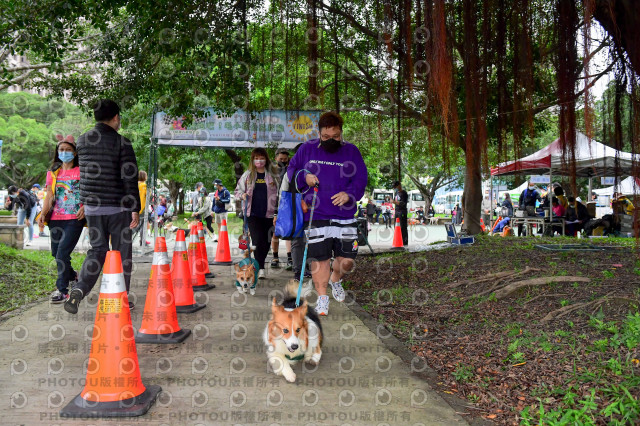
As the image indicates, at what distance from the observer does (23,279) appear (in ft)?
23.0

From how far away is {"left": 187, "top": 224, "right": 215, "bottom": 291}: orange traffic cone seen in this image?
6.27 m

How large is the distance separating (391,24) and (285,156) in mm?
4833

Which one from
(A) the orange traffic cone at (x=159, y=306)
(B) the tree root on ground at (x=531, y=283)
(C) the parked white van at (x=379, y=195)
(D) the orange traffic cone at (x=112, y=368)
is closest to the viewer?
(D) the orange traffic cone at (x=112, y=368)

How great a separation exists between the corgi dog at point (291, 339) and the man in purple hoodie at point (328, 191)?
4.36 ft

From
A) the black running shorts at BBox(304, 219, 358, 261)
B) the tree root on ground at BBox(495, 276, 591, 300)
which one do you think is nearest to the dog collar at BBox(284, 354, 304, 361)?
the black running shorts at BBox(304, 219, 358, 261)

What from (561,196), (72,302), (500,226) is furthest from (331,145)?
(500,226)

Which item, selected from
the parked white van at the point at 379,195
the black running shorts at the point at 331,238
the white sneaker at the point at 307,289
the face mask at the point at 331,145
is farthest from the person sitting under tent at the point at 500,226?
the parked white van at the point at 379,195

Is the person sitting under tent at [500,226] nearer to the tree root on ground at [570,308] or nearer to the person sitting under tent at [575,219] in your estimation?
the person sitting under tent at [575,219]

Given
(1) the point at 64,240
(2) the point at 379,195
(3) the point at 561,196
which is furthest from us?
(2) the point at 379,195

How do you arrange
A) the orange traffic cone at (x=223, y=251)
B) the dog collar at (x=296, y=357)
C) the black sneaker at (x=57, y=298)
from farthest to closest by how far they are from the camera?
the orange traffic cone at (x=223, y=251)
the black sneaker at (x=57, y=298)
the dog collar at (x=296, y=357)

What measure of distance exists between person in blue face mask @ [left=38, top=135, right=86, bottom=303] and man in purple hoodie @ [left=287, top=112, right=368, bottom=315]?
240 cm

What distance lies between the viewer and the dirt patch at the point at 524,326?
2.87 metres

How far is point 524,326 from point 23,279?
666cm

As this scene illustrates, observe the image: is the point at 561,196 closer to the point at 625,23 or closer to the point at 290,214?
the point at 625,23
